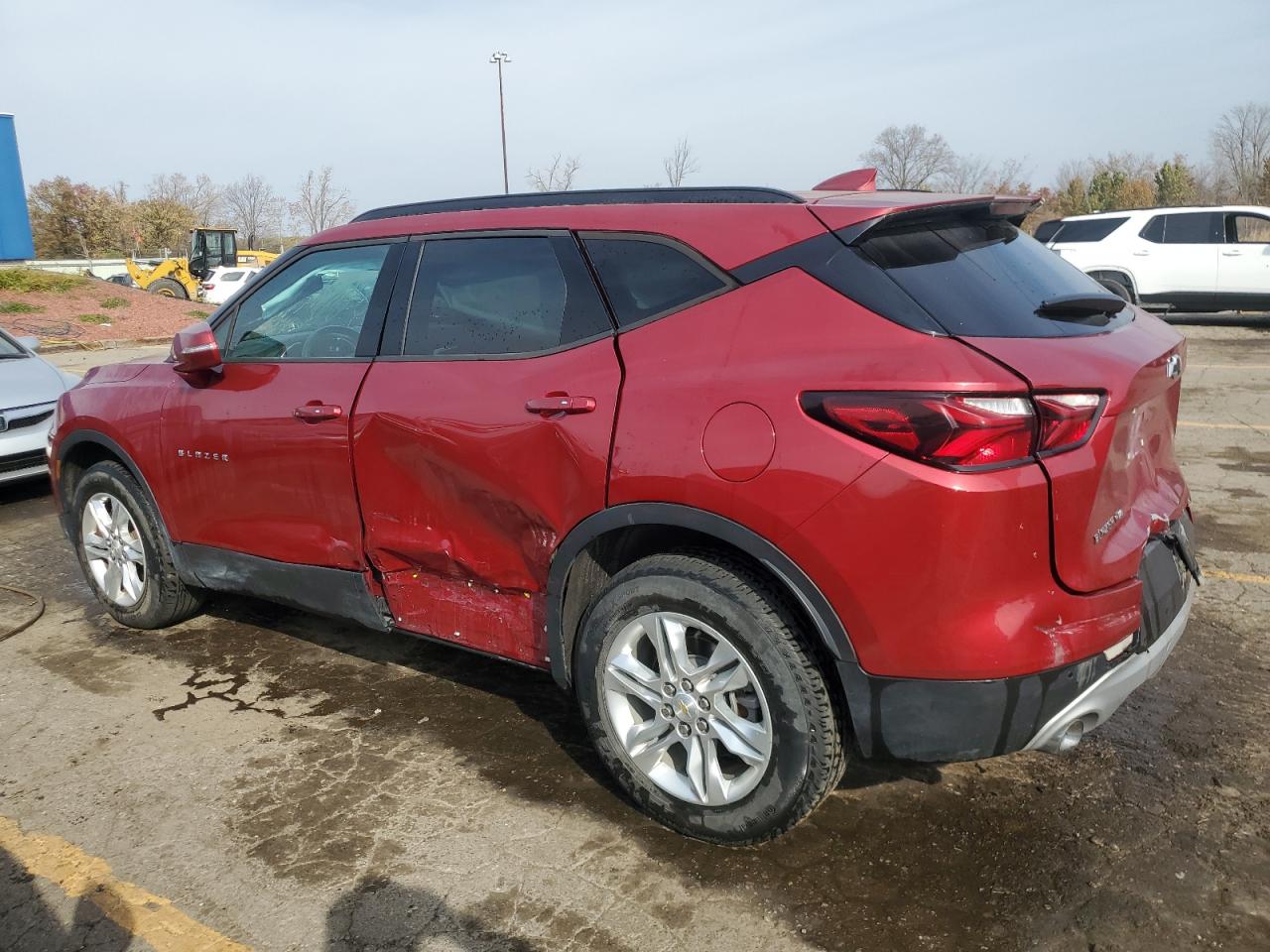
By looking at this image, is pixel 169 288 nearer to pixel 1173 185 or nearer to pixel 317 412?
pixel 317 412

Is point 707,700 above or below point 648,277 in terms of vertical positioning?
below

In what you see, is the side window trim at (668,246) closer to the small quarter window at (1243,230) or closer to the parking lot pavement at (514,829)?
the parking lot pavement at (514,829)

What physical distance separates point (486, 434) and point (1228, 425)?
25.4ft

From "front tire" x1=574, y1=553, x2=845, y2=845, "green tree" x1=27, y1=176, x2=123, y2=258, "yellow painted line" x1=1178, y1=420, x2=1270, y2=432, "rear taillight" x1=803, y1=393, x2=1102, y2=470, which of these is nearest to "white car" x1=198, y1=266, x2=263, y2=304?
"green tree" x1=27, y1=176, x2=123, y2=258

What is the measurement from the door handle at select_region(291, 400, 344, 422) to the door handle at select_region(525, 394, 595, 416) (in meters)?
0.87

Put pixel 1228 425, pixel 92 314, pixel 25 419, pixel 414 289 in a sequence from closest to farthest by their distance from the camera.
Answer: pixel 414 289
pixel 25 419
pixel 1228 425
pixel 92 314

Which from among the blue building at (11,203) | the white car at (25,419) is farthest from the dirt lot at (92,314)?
the white car at (25,419)

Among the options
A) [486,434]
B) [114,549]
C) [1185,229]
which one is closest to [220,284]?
[1185,229]

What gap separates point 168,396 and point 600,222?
7.14 ft

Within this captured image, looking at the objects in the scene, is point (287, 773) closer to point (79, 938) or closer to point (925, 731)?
point (79, 938)

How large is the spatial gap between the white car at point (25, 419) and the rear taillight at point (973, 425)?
632 centimetres

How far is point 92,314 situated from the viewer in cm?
2148

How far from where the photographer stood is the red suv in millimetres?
2334

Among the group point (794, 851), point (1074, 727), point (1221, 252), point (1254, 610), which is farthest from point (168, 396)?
point (1221, 252)
